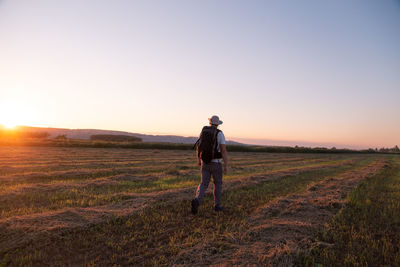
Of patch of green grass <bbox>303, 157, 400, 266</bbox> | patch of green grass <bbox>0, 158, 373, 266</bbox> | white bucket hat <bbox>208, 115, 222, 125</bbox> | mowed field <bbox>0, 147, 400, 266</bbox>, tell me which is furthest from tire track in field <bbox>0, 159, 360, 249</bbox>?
patch of green grass <bbox>303, 157, 400, 266</bbox>

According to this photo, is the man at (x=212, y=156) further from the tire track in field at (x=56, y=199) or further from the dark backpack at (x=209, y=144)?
the tire track in field at (x=56, y=199)

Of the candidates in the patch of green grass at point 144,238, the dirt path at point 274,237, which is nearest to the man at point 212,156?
the patch of green grass at point 144,238

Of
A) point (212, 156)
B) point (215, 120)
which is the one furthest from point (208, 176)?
point (215, 120)

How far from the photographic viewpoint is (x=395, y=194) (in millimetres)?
8500

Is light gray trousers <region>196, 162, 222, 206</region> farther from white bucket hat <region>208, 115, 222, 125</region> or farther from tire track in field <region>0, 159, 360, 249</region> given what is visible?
tire track in field <region>0, 159, 360, 249</region>

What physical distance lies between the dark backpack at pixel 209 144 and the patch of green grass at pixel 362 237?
304 cm

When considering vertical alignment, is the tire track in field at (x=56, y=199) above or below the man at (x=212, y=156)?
below

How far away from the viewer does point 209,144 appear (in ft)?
19.0

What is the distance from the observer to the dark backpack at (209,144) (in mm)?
5805

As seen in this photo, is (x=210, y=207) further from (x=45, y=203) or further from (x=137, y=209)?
(x=45, y=203)

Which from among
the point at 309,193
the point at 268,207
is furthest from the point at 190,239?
the point at 309,193

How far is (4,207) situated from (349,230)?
905cm

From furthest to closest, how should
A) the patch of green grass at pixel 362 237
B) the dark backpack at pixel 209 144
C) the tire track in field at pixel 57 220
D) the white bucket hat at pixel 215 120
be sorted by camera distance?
the white bucket hat at pixel 215 120 → the dark backpack at pixel 209 144 → the tire track in field at pixel 57 220 → the patch of green grass at pixel 362 237

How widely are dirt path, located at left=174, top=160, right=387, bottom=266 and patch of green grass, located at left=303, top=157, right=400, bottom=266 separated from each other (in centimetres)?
28
